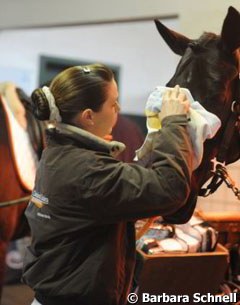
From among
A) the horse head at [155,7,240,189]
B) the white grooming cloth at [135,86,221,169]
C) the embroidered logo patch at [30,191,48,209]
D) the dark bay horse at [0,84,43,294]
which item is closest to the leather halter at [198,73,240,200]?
the horse head at [155,7,240,189]

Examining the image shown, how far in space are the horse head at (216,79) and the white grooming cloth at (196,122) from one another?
0.05 m

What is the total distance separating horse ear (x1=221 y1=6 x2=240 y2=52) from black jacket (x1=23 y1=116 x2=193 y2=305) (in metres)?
0.24

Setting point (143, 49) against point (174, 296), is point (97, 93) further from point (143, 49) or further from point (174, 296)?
point (143, 49)

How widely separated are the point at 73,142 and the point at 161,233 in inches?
22.7

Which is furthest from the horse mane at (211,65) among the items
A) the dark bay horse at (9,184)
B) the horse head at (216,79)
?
the dark bay horse at (9,184)

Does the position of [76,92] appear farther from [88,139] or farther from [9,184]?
→ [9,184]

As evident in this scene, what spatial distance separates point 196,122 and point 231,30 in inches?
9.2

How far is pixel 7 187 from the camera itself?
210 centimetres

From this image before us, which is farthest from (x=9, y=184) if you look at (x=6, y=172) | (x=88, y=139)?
(x=88, y=139)

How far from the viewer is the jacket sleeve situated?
831 mm

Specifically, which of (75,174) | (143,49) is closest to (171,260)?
(75,174)

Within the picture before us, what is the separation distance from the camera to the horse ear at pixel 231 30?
0.95 metres

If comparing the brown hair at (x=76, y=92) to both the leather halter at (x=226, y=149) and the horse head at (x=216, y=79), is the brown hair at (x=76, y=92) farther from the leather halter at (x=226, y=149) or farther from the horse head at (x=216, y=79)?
the leather halter at (x=226, y=149)

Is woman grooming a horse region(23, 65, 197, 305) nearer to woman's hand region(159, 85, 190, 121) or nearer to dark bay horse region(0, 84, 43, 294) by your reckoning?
woman's hand region(159, 85, 190, 121)
